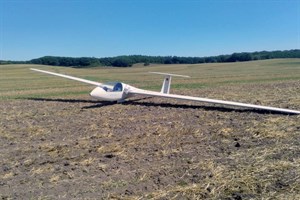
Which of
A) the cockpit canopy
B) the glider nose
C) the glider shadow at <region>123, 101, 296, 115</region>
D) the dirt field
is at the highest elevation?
the cockpit canopy

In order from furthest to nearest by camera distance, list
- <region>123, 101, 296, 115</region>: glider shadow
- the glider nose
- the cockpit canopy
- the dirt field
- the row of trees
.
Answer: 1. the row of trees
2. the cockpit canopy
3. the glider nose
4. <region>123, 101, 296, 115</region>: glider shadow
5. the dirt field

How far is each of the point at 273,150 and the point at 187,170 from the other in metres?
2.39

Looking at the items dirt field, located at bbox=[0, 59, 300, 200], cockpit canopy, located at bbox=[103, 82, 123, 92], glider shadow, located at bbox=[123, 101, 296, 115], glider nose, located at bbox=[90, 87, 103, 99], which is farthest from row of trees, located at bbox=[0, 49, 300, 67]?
dirt field, located at bbox=[0, 59, 300, 200]

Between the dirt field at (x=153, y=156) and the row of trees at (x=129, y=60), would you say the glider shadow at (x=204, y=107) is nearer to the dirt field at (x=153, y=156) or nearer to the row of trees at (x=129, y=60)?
the dirt field at (x=153, y=156)

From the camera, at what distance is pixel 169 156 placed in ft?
21.9

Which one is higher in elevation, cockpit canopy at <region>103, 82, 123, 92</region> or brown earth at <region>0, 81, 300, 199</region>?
cockpit canopy at <region>103, 82, 123, 92</region>

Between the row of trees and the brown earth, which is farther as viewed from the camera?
the row of trees

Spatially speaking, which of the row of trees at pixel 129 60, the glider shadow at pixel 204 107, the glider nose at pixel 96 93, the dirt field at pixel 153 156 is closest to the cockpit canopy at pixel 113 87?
the glider nose at pixel 96 93

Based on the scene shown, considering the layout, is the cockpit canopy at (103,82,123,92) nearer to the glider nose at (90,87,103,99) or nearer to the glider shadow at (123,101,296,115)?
the glider nose at (90,87,103,99)

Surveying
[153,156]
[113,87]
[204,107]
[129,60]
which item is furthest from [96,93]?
[129,60]

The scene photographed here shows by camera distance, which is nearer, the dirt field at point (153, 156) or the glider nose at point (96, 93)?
the dirt field at point (153, 156)

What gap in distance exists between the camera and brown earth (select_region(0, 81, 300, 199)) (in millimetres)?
4948

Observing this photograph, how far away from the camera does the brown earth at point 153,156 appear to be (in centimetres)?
495

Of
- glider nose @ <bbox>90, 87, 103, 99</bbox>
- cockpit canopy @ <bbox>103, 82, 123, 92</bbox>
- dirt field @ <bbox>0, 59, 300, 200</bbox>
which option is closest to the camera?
dirt field @ <bbox>0, 59, 300, 200</bbox>
